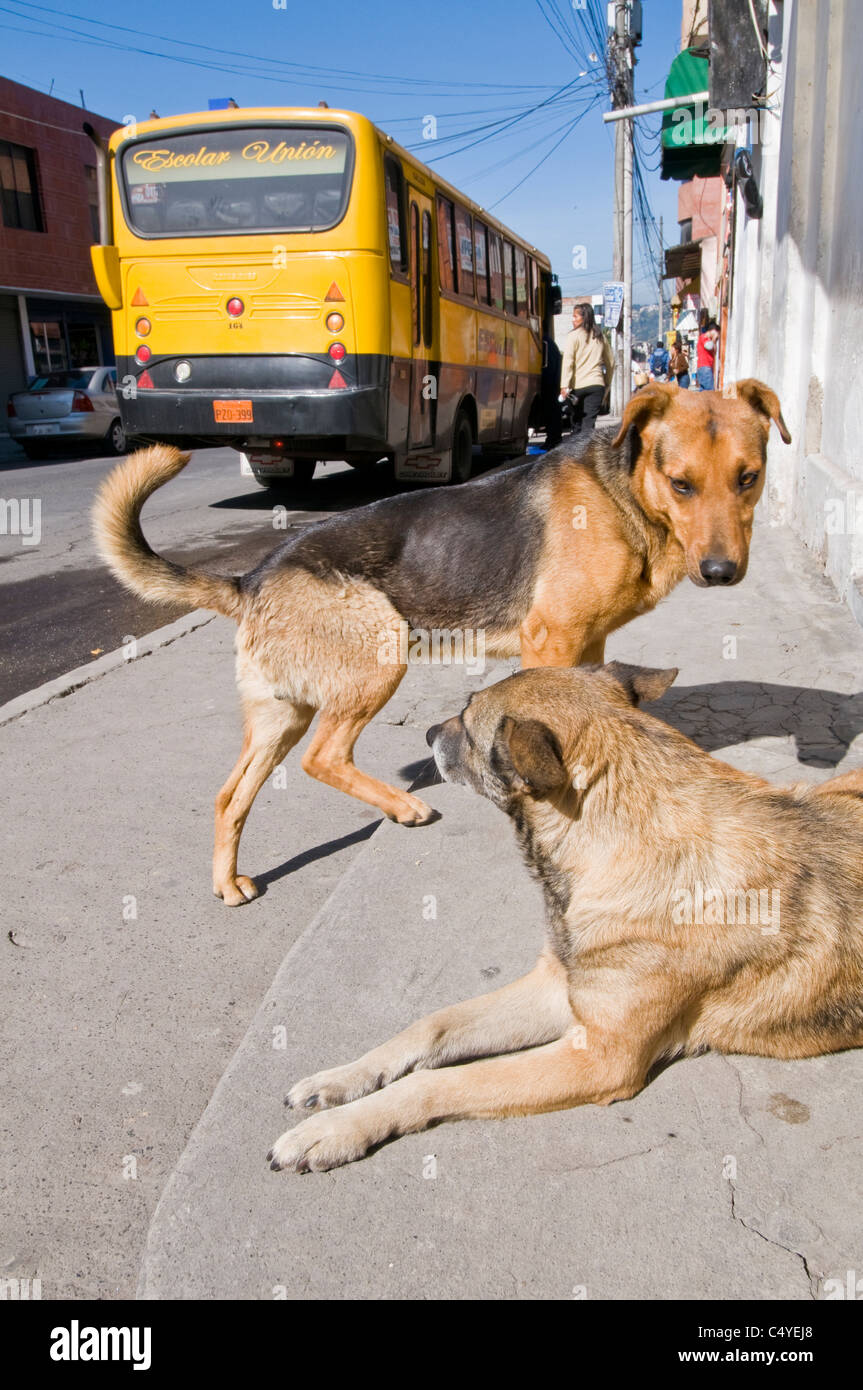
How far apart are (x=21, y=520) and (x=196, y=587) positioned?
9.61 m

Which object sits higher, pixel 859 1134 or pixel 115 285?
pixel 115 285

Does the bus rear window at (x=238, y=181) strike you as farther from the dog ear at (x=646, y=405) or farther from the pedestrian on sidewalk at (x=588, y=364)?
the dog ear at (x=646, y=405)

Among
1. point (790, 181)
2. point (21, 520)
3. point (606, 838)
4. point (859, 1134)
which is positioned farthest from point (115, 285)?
point (859, 1134)

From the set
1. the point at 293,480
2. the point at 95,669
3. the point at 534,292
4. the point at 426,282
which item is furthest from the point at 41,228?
the point at 95,669

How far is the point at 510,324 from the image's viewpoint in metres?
16.1

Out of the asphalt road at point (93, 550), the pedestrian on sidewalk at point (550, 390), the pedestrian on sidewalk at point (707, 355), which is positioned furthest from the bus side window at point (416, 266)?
the pedestrian on sidewalk at point (707, 355)

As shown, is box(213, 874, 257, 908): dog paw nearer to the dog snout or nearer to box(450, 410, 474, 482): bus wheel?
the dog snout

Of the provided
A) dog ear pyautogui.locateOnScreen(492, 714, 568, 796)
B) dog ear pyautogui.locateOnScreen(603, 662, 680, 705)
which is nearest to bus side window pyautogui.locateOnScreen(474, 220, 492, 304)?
dog ear pyautogui.locateOnScreen(603, 662, 680, 705)

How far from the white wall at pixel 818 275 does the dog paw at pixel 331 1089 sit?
4.27 metres

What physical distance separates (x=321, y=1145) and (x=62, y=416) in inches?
858

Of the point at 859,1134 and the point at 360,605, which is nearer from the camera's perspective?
the point at 859,1134

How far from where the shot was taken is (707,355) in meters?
22.3

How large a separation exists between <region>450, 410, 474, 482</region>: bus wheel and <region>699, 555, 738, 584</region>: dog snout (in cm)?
1027

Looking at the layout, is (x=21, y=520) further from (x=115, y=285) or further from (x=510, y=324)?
(x=510, y=324)
